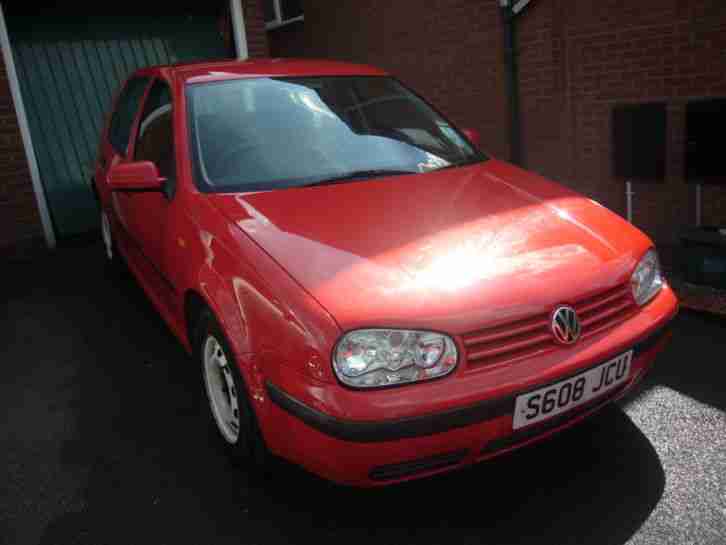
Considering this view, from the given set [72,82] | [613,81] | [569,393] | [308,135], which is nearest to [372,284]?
[569,393]

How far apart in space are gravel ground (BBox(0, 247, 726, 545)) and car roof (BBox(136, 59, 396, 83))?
1.57 meters

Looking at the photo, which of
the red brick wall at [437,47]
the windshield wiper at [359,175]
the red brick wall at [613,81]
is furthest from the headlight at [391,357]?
the red brick wall at [437,47]

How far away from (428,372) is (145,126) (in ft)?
8.46

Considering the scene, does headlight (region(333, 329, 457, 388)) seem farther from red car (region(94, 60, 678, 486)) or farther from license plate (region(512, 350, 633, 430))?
license plate (region(512, 350, 633, 430))

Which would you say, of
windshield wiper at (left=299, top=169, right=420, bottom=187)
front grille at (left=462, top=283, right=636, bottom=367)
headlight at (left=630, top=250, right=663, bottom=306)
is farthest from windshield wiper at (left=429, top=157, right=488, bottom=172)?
front grille at (left=462, top=283, right=636, bottom=367)

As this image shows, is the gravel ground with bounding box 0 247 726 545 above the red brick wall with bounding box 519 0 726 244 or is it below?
below

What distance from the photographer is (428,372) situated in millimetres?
2121

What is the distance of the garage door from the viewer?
6766mm

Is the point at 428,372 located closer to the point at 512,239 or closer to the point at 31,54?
the point at 512,239

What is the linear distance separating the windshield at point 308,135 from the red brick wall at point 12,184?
12.6 ft

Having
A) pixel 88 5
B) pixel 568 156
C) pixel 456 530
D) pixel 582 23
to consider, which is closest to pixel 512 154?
pixel 568 156

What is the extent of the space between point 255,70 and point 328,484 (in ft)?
7.20

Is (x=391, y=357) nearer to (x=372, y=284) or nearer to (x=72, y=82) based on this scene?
(x=372, y=284)

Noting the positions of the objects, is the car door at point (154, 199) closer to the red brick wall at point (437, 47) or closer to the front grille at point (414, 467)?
the front grille at point (414, 467)
